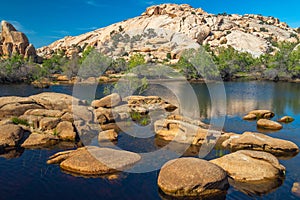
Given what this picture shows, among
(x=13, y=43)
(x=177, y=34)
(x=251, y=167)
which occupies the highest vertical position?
(x=177, y=34)

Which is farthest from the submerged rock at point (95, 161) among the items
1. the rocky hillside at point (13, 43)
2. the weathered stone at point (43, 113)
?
the rocky hillside at point (13, 43)

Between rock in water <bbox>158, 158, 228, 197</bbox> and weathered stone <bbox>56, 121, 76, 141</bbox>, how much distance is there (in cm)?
961

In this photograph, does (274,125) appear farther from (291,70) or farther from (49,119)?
(291,70)

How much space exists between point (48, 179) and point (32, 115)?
11.1 metres

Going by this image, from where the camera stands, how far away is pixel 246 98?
40719mm

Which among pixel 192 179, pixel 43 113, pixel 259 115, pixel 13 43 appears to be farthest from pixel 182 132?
pixel 13 43

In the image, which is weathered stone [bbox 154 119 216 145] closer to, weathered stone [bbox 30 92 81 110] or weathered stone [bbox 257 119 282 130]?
weathered stone [bbox 257 119 282 130]

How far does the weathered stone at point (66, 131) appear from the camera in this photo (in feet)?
66.5

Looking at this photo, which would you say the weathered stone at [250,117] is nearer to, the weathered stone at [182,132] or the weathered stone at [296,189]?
the weathered stone at [182,132]

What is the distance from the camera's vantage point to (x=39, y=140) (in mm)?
19344

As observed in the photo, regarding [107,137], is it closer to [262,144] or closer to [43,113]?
[43,113]

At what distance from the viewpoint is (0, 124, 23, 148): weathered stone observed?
61.1 feet

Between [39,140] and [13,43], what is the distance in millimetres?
93150

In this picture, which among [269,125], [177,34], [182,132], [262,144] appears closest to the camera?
[262,144]
